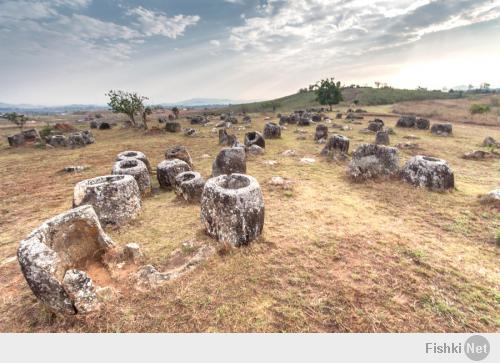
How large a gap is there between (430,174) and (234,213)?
27.1 ft

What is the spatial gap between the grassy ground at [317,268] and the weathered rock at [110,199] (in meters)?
0.41

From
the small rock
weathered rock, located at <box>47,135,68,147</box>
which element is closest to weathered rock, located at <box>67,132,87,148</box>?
weathered rock, located at <box>47,135,68,147</box>

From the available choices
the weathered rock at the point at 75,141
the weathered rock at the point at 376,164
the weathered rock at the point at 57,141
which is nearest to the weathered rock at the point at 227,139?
the weathered rock at the point at 376,164

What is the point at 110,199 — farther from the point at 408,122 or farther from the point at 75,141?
the point at 408,122

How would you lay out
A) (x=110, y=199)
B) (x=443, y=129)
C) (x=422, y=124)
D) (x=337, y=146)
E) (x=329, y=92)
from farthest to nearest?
(x=329, y=92), (x=422, y=124), (x=443, y=129), (x=337, y=146), (x=110, y=199)

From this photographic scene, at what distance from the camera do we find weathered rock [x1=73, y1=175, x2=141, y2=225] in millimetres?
7023

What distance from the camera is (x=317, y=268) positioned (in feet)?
17.5

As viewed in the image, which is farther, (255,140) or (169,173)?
(255,140)

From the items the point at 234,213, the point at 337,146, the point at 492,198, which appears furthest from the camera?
the point at 337,146

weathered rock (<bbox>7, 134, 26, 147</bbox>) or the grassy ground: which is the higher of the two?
weathered rock (<bbox>7, 134, 26, 147</bbox>)

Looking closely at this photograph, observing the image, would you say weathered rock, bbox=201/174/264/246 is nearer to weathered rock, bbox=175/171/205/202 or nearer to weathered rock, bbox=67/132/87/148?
weathered rock, bbox=175/171/205/202

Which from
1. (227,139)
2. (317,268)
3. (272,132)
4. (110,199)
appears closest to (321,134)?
(272,132)

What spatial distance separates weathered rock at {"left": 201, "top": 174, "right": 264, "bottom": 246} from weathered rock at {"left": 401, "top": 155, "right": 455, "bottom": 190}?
24.1 ft
